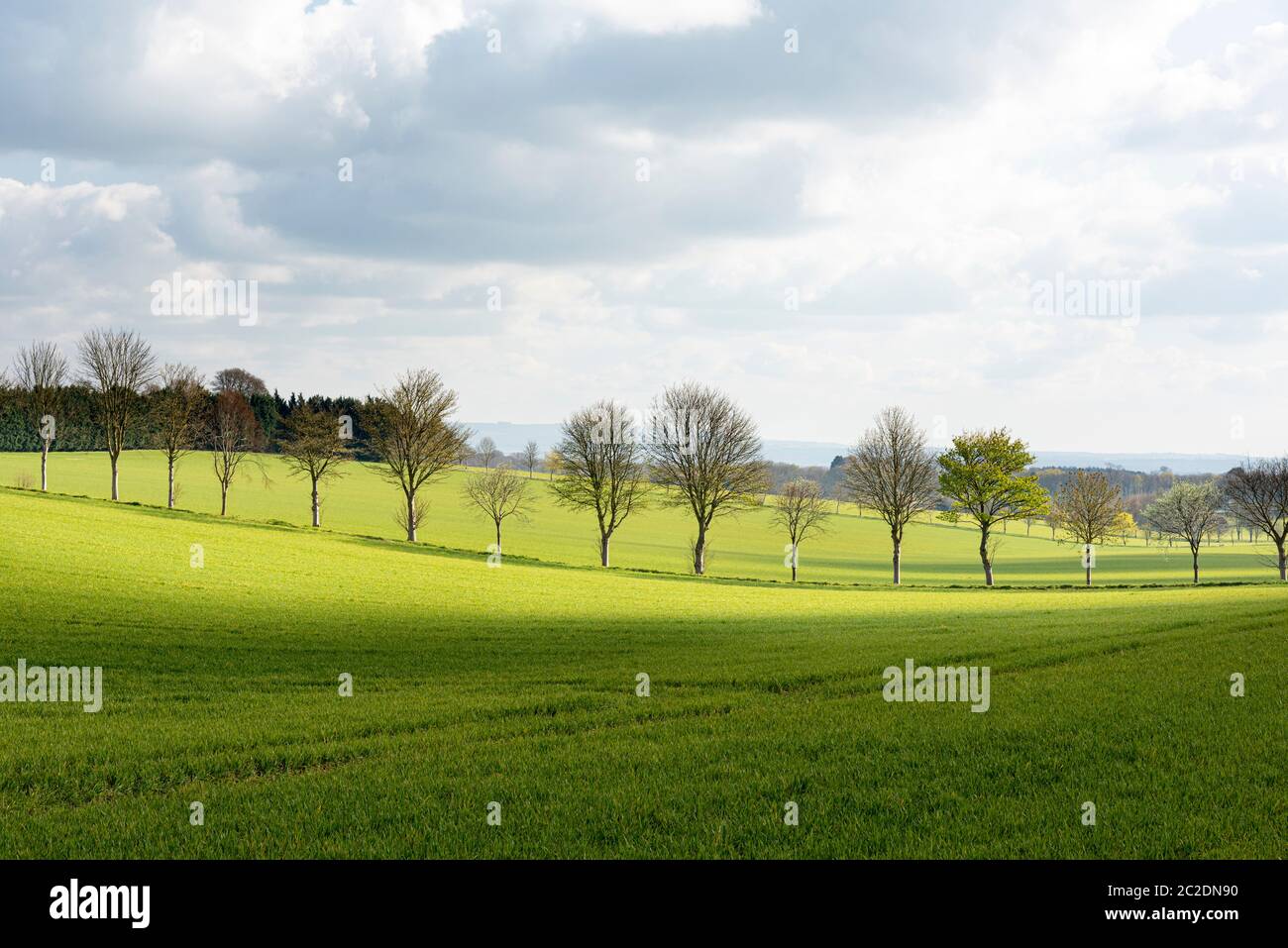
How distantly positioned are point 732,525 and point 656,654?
9479 cm

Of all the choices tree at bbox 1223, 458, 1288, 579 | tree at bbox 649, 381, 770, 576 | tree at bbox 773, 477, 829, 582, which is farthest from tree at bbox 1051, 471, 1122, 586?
tree at bbox 649, 381, 770, 576

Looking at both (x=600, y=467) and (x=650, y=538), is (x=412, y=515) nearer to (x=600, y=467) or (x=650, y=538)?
(x=600, y=467)

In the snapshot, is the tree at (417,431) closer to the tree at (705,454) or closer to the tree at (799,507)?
the tree at (705,454)

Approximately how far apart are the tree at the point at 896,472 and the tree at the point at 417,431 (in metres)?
33.1

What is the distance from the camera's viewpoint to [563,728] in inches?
521

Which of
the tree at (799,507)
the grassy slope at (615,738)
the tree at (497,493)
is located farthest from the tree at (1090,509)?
the grassy slope at (615,738)

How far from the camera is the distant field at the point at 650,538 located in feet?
269

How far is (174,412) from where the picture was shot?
254 ft

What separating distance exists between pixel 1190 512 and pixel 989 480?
103 ft

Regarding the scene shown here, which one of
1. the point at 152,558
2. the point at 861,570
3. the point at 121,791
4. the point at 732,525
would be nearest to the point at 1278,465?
the point at 861,570

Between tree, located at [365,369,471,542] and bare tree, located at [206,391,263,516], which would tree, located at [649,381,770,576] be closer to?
tree, located at [365,369,471,542]

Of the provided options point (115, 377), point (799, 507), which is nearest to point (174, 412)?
point (115, 377)
